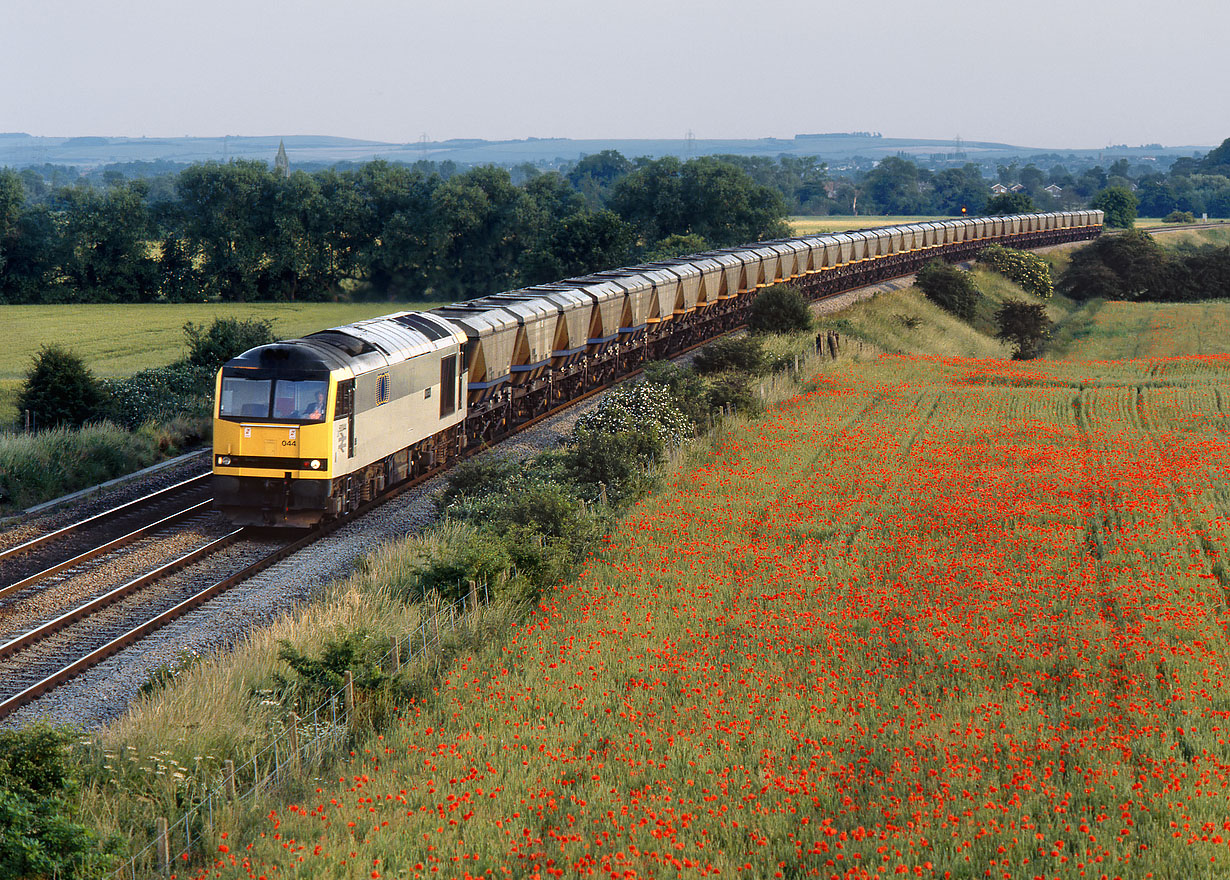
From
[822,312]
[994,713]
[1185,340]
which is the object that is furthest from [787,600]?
[1185,340]

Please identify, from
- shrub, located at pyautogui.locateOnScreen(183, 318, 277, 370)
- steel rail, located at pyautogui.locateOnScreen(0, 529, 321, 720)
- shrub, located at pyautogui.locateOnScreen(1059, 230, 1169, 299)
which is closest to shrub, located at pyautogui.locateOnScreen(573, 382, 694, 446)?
steel rail, located at pyautogui.locateOnScreen(0, 529, 321, 720)

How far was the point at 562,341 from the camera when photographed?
3294cm

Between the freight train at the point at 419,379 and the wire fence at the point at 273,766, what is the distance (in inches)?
255

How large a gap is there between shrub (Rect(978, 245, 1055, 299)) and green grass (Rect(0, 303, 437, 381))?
132ft

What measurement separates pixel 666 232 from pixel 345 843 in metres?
91.4

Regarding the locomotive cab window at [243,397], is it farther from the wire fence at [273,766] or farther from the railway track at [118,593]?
the wire fence at [273,766]

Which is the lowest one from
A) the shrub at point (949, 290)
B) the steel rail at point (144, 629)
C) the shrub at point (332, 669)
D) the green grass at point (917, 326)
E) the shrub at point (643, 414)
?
the steel rail at point (144, 629)

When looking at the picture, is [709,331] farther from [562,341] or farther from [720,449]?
[720,449]

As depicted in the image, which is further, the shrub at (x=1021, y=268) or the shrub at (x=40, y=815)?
the shrub at (x=1021, y=268)

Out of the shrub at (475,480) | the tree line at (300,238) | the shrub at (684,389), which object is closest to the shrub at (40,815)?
the shrub at (475,480)

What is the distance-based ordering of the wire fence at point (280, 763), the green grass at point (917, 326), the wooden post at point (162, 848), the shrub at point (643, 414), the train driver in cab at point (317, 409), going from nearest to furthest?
the wooden post at point (162, 848) → the wire fence at point (280, 763) → the train driver in cab at point (317, 409) → the shrub at point (643, 414) → the green grass at point (917, 326)

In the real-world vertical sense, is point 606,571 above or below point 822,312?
below

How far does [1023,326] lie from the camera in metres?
60.7

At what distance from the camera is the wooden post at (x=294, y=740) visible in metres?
11.0
